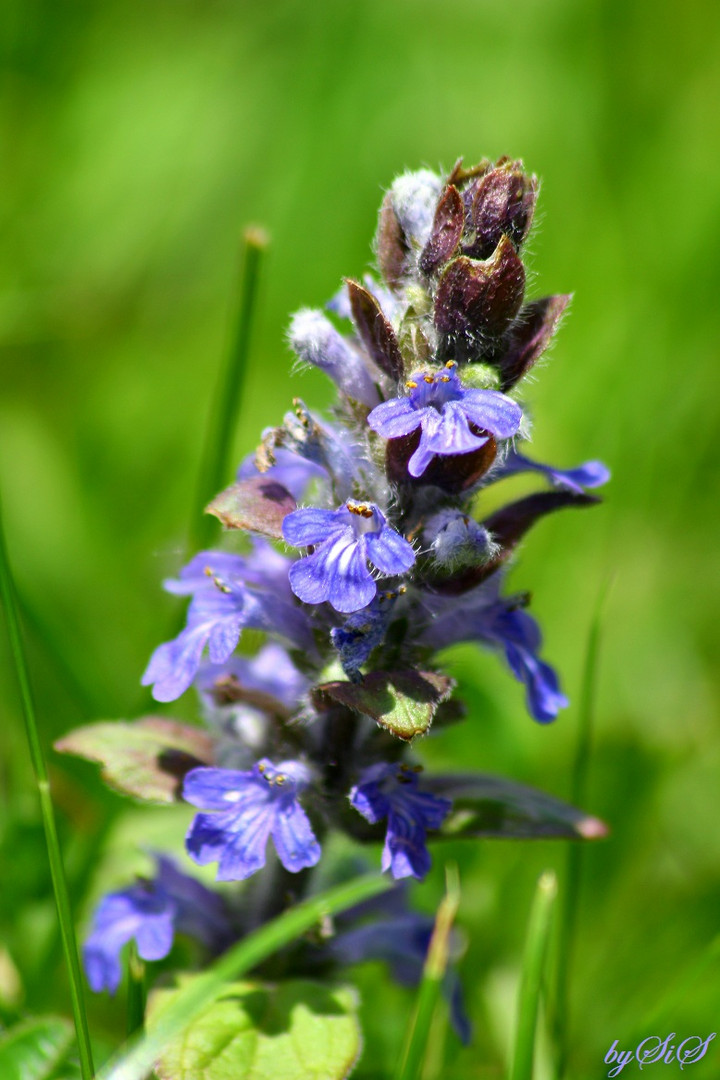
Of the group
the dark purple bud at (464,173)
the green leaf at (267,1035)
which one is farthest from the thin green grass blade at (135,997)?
the dark purple bud at (464,173)

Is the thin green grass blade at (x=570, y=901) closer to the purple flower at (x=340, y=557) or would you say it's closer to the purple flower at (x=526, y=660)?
the purple flower at (x=526, y=660)

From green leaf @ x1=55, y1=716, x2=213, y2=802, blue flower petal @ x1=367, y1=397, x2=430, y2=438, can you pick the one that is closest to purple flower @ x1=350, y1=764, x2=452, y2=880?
green leaf @ x1=55, y1=716, x2=213, y2=802

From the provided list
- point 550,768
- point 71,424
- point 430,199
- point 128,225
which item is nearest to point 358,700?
point 430,199

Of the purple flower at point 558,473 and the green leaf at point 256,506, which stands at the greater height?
the purple flower at point 558,473

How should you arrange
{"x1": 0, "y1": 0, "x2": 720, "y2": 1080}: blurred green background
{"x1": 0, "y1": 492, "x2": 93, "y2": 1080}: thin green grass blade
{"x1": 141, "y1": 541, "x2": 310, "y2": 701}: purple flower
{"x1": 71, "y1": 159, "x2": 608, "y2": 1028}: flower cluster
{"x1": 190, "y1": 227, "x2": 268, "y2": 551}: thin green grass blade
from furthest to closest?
{"x1": 0, "y1": 0, "x2": 720, "y2": 1080}: blurred green background, {"x1": 190, "y1": 227, "x2": 268, "y2": 551}: thin green grass blade, {"x1": 141, "y1": 541, "x2": 310, "y2": 701}: purple flower, {"x1": 71, "y1": 159, "x2": 608, "y2": 1028}: flower cluster, {"x1": 0, "y1": 492, "x2": 93, "y2": 1080}: thin green grass blade

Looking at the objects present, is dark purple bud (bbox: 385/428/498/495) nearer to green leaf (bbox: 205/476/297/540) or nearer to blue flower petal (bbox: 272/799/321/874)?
green leaf (bbox: 205/476/297/540)

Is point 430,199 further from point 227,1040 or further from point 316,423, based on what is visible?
point 227,1040
